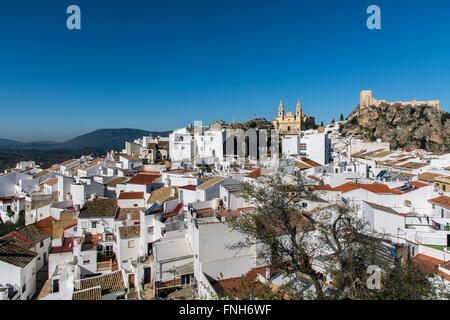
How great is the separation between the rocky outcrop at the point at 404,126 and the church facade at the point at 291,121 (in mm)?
17648

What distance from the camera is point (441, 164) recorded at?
2716cm

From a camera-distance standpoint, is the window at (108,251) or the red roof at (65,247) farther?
the red roof at (65,247)

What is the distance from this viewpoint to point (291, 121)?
8488 cm

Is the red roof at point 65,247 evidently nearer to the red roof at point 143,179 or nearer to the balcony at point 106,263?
the balcony at point 106,263

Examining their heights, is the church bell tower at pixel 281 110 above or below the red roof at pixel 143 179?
above

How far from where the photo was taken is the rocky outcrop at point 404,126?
61.7 meters

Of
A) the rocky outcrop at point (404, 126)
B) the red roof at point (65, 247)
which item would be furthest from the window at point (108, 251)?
the rocky outcrop at point (404, 126)

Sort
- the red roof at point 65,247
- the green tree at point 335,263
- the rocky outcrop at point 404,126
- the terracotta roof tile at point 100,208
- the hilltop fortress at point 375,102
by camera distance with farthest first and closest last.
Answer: the hilltop fortress at point 375,102 < the rocky outcrop at point 404,126 < the terracotta roof tile at point 100,208 < the red roof at point 65,247 < the green tree at point 335,263

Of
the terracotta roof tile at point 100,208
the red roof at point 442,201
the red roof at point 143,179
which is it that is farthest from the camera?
the red roof at point 143,179

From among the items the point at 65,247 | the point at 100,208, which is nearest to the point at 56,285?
the point at 65,247

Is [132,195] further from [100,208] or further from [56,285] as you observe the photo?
[56,285]
